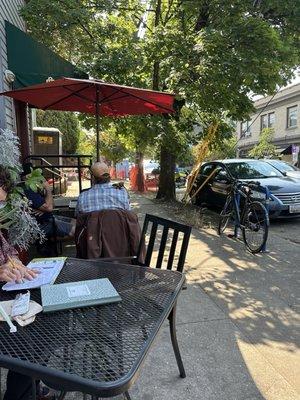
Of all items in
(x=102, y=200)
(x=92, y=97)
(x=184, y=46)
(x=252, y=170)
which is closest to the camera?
(x=102, y=200)

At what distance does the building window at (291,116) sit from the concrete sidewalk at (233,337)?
90.0 ft

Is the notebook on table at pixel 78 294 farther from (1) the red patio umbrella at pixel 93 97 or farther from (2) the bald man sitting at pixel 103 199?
(1) the red patio umbrella at pixel 93 97

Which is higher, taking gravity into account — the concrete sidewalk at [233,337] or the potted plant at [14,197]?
the potted plant at [14,197]

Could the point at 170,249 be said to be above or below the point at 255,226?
above

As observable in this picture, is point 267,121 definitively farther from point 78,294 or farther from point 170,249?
point 78,294

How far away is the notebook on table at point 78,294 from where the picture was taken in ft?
5.91

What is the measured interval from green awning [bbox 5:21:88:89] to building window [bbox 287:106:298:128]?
89.3ft

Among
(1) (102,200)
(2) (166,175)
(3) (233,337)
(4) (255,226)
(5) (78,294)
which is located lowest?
(3) (233,337)

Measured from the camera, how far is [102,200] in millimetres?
3654

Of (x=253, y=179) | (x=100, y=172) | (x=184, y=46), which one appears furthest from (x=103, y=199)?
(x=253, y=179)

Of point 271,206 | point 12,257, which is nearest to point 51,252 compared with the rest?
point 12,257

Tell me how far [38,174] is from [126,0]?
958cm

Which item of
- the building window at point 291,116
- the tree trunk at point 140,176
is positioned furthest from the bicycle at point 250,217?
the building window at point 291,116

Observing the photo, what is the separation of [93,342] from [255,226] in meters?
5.14
